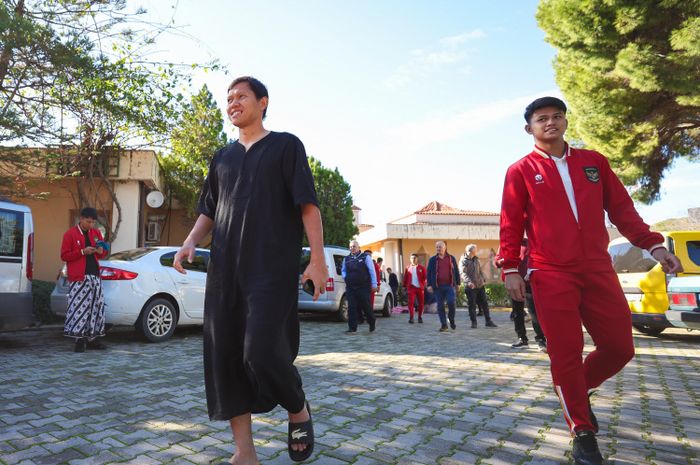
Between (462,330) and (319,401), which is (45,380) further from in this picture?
(462,330)

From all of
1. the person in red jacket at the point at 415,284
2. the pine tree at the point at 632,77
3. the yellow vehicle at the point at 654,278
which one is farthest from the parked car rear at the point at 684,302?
the pine tree at the point at 632,77

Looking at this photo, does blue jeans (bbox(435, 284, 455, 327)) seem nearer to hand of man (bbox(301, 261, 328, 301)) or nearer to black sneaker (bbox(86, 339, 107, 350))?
black sneaker (bbox(86, 339, 107, 350))

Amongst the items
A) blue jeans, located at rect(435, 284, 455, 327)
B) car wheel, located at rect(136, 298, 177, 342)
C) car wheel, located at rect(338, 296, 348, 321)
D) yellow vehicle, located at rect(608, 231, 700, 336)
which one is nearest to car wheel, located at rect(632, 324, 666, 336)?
yellow vehicle, located at rect(608, 231, 700, 336)

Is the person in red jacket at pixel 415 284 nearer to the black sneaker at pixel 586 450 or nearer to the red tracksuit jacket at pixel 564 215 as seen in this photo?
the red tracksuit jacket at pixel 564 215

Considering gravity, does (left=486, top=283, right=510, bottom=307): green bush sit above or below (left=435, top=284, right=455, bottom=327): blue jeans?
below

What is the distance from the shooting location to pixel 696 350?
6996mm

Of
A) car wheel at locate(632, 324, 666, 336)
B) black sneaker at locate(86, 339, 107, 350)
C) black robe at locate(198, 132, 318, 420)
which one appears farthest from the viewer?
car wheel at locate(632, 324, 666, 336)

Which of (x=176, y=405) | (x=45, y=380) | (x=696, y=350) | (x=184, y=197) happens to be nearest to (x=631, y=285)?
(x=696, y=350)

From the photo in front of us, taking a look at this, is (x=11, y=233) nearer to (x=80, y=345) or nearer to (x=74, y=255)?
(x=74, y=255)

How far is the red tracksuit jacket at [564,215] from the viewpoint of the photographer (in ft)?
8.73

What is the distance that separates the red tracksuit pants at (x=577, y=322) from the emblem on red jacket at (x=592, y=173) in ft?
1.91

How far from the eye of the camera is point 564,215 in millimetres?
2717

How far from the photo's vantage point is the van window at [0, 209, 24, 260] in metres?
6.55

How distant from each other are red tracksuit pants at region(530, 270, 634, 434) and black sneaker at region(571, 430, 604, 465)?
8 cm
